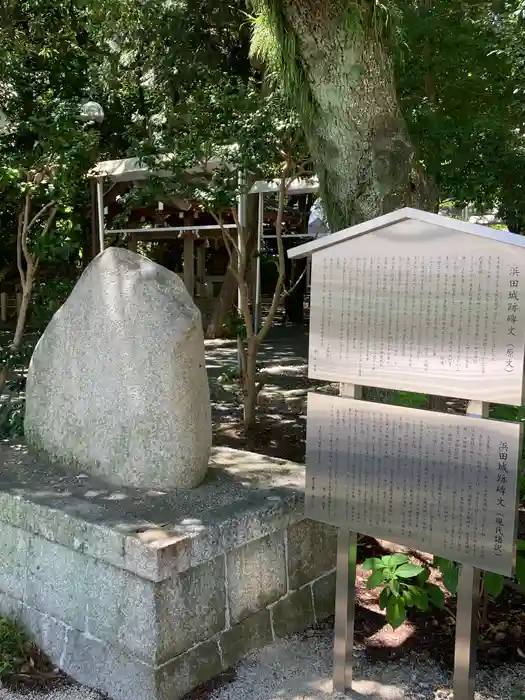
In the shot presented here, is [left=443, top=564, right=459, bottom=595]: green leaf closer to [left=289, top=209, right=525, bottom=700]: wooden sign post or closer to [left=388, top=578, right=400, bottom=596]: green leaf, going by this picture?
[left=388, top=578, right=400, bottom=596]: green leaf

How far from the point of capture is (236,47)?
944 cm

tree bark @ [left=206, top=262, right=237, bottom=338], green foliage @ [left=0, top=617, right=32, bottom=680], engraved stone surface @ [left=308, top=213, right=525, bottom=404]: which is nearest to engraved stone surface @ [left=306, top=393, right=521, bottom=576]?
Answer: engraved stone surface @ [left=308, top=213, right=525, bottom=404]

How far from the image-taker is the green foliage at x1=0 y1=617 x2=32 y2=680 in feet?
10.0

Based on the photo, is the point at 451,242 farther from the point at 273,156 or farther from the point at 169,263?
the point at 169,263

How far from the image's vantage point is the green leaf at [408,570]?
2.93 meters

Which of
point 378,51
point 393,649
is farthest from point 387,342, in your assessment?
point 378,51

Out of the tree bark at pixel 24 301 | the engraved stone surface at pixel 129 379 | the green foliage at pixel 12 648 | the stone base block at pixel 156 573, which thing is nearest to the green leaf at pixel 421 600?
the stone base block at pixel 156 573

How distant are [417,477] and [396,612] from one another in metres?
0.67

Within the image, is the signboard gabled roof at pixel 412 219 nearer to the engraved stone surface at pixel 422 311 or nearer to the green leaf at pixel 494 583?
the engraved stone surface at pixel 422 311

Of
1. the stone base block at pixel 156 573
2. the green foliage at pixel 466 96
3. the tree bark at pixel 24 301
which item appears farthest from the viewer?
the tree bark at pixel 24 301

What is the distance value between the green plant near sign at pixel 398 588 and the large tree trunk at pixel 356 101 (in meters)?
2.11

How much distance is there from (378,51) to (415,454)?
270 centimetres

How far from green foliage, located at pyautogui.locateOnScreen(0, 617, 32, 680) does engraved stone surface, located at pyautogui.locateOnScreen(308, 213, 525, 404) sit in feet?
5.80

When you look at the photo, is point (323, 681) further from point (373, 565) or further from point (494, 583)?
point (494, 583)
